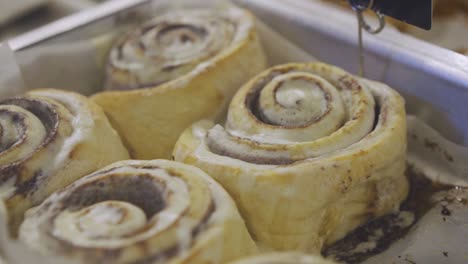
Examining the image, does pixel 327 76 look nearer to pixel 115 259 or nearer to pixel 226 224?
pixel 226 224

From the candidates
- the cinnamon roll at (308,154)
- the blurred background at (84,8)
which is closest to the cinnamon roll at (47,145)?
the cinnamon roll at (308,154)

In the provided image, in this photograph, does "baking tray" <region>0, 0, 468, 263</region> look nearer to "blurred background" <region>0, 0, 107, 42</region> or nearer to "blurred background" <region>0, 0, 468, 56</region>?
"blurred background" <region>0, 0, 468, 56</region>

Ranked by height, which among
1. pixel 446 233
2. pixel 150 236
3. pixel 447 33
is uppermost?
pixel 150 236

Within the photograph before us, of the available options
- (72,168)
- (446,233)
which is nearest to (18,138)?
(72,168)

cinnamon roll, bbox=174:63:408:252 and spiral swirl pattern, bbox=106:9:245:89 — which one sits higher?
spiral swirl pattern, bbox=106:9:245:89

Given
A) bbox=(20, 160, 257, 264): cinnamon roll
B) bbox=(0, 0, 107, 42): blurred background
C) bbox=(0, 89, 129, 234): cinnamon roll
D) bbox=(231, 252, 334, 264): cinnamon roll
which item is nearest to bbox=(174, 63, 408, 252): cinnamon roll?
bbox=(20, 160, 257, 264): cinnamon roll

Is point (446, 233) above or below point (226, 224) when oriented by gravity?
below

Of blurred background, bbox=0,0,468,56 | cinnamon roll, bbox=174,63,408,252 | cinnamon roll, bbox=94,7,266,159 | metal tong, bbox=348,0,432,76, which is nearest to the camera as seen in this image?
cinnamon roll, bbox=174,63,408,252
